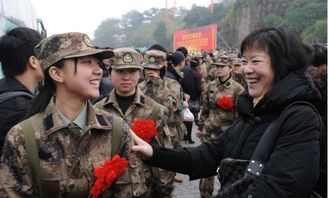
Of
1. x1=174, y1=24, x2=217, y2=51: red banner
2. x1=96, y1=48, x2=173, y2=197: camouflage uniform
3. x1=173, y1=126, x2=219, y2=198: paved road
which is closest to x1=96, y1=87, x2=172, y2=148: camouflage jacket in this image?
x1=96, y1=48, x2=173, y2=197: camouflage uniform

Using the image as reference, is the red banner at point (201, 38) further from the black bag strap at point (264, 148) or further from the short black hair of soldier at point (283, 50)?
the black bag strap at point (264, 148)

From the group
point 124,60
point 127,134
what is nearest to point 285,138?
point 127,134

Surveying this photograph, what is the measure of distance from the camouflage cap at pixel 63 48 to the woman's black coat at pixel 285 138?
2.99 ft

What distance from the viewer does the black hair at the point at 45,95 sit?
2.15 metres

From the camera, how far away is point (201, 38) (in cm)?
2877

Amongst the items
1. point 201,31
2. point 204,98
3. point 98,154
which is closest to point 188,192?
point 204,98

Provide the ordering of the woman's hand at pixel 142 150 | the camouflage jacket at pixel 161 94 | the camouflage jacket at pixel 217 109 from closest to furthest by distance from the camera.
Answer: the woman's hand at pixel 142 150 < the camouflage jacket at pixel 161 94 < the camouflage jacket at pixel 217 109

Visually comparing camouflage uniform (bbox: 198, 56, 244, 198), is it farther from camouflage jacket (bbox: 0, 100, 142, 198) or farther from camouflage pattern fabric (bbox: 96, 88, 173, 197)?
camouflage jacket (bbox: 0, 100, 142, 198)

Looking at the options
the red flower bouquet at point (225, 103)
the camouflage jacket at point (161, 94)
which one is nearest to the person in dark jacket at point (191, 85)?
the red flower bouquet at point (225, 103)

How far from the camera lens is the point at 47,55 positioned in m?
2.13

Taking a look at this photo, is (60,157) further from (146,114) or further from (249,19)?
(249,19)

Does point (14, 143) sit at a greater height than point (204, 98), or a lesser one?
greater

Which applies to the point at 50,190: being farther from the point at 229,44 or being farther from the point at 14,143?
the point at 229,44

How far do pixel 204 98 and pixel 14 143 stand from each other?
A: 4054 mm
